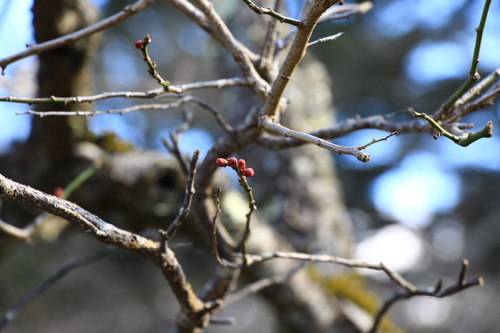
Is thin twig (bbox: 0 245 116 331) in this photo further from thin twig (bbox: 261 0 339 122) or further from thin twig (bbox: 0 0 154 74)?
thin twig (bbox: 261 0 339 122)

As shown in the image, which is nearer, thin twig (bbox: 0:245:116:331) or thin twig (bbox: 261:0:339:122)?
thin twig (bbox: 261:0:339:122)

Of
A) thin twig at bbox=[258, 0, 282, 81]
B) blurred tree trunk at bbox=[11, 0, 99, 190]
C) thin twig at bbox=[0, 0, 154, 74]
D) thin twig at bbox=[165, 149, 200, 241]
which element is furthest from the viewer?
blurred tree trunk at bbox=[11, 0, 99, 190]

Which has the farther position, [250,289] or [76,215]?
[250,289]

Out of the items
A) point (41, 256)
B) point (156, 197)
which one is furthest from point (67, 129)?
point (41, 256)

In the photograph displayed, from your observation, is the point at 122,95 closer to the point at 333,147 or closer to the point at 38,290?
the point at 333,147

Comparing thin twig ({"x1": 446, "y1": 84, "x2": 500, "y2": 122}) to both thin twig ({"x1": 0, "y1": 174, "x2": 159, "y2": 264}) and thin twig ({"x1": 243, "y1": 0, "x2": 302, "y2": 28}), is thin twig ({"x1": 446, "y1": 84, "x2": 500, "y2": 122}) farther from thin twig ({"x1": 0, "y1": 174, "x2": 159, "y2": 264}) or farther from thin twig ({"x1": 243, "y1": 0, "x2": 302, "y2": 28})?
thin twig ({"x1": 0, "y1": 174, "x2": 159, "y2": 264})

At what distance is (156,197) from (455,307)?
335 centimetres

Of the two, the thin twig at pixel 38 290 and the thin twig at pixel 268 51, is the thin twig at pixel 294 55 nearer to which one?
the thin twig at pixel 268 51

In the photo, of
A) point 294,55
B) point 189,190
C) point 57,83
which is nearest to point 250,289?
point 189,190

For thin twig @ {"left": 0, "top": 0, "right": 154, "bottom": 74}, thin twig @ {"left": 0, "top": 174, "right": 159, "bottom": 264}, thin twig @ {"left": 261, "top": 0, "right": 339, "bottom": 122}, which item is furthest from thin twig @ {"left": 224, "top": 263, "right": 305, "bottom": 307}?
thin twig @ {"left": 0, "top": 0, "right": 154, "bottom": 74}

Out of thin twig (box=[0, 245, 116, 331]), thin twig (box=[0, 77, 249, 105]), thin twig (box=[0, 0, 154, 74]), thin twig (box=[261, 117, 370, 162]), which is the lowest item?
thin twig (box=[0, 245, 116, 331])

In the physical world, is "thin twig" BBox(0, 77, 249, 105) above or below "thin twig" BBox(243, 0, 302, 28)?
below

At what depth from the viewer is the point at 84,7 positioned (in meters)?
1.33

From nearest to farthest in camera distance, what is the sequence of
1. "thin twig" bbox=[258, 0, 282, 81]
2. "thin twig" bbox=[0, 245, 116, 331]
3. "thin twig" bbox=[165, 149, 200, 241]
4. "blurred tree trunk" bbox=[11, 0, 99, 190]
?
"thin twig" bbox=[165, 149, 200, 241]
"thin twig" bbox=[258, 0, 282, 81]
"thin twig" bbox=[0, 245, 116, 331]
"blurred tree trunk" bbox=[11, 0, 99, 190]
